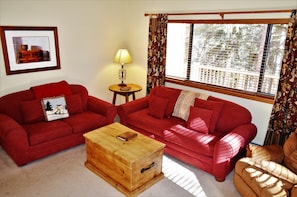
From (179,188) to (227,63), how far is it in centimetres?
225

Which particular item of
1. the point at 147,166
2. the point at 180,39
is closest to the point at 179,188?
the point at 147,166

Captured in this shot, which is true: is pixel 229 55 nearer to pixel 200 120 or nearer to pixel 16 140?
pixel 200 120

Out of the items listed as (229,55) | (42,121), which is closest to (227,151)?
(229,55)

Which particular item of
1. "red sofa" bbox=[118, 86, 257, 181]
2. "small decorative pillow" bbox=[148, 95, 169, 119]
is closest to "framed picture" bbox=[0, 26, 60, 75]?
"red sofa" bbox=[118, 86, 257, 181]

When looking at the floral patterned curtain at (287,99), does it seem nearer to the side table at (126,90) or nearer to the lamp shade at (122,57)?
the side table at (126,90)

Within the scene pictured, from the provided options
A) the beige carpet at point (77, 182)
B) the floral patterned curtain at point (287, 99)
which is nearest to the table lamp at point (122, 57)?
the beige carpet at point (77, 182)

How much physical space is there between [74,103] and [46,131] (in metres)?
0.77

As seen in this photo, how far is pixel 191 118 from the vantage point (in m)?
3.59

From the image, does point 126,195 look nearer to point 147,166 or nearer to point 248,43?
point 147,166

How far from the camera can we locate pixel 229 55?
4.07 meters

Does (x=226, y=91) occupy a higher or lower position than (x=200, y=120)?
higher

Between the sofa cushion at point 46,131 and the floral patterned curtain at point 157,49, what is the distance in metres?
2.01

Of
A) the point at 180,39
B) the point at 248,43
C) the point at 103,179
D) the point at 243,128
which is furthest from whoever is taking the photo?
the point at 180,39

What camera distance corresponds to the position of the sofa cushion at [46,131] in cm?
334
